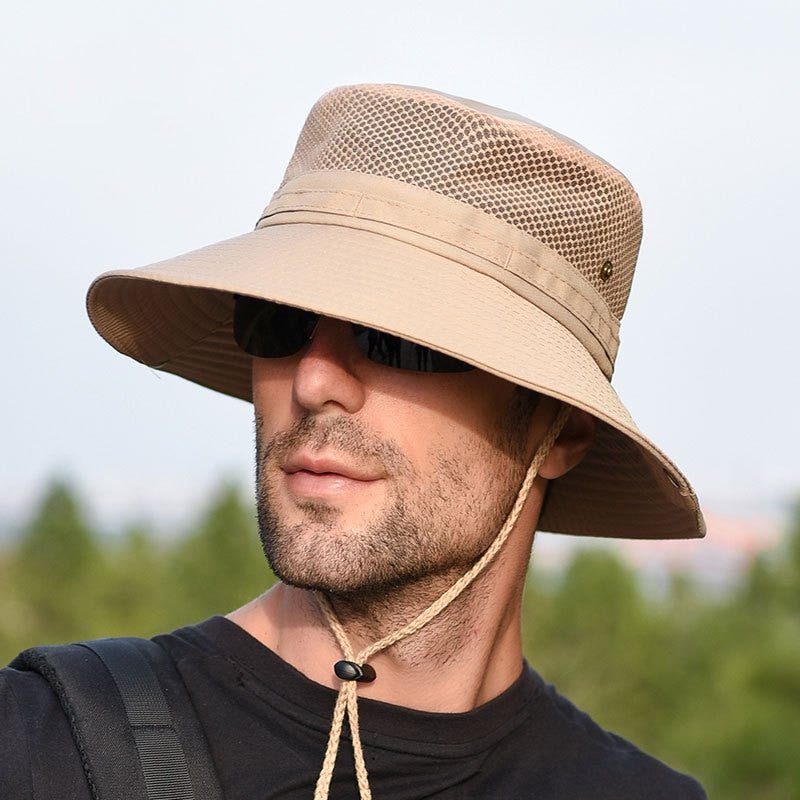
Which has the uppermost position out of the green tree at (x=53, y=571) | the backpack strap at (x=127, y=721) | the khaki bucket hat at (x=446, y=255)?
the khaki bucket hat at (x=446, y=255)

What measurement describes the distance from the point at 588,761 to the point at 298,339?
47.0 inches

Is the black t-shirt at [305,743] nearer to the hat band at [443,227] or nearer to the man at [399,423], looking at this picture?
the man at [399,423]

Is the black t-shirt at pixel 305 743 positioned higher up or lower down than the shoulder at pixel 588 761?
higher up

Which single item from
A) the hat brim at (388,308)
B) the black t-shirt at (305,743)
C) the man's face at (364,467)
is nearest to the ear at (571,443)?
the hat brim at (388,308)

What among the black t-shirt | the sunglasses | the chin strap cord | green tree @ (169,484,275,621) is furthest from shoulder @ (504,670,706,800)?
green tree @ (169,484,275,621)

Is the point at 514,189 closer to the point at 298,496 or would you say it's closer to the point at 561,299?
the point at 561,299

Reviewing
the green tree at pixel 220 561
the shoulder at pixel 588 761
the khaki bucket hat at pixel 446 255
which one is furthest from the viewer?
the green tree at pixel 220 561

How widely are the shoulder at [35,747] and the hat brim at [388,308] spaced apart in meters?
0.80

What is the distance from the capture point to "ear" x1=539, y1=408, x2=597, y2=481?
3.26m

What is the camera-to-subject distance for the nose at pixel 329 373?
108 inches

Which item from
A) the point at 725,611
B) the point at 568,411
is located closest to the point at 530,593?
the point at 725,611

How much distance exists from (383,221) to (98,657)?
1.00 m

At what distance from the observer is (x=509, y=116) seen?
2.97m

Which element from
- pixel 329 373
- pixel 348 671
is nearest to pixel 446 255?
pixel 329 373
